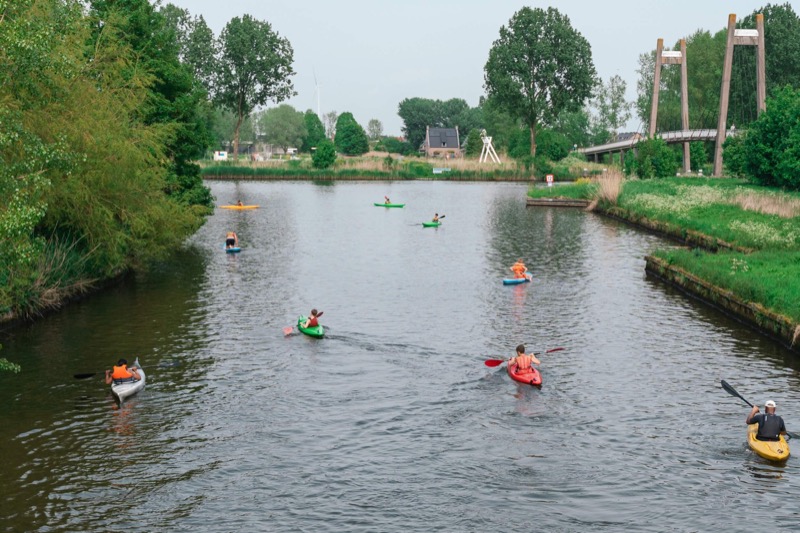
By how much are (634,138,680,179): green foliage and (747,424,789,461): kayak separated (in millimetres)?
75999

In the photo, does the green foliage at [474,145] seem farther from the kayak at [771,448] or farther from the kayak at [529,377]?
the kayak at [771,448]

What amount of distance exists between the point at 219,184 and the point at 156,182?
80.4m

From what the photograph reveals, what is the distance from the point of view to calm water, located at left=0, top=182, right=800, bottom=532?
1811 centimetres

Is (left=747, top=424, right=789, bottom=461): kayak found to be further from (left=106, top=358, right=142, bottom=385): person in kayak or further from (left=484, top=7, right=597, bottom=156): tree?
(left=484, top=7, right=597, bottom=156): tree

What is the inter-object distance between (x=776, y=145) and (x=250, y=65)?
9855 centimetres

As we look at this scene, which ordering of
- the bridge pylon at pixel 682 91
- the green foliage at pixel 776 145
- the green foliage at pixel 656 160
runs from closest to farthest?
the green foliage at pixel 776 145 < the green foliage at pixel 656 160 < the bridge pylon at pixel 682 91

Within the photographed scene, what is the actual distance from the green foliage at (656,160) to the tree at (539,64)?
51.5 metres

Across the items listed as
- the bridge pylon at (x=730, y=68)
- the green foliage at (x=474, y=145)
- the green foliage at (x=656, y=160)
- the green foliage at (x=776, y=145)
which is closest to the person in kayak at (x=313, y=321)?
the green foliage at (x=776, y=145)

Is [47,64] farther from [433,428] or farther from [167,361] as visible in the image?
[433,428]

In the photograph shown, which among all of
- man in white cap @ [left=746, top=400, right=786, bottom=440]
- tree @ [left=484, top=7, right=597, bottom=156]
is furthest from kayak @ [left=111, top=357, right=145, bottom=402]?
tree @ [left=484, top=7, right=597, bottom=156]

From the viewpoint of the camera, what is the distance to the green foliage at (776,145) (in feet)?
210

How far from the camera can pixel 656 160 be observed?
93.7 m

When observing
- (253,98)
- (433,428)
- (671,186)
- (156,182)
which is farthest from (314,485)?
(253,98)

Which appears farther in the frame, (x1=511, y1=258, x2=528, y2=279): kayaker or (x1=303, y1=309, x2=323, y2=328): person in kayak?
(x1=511, y1=258, x2=528, y2=279): kayaker
